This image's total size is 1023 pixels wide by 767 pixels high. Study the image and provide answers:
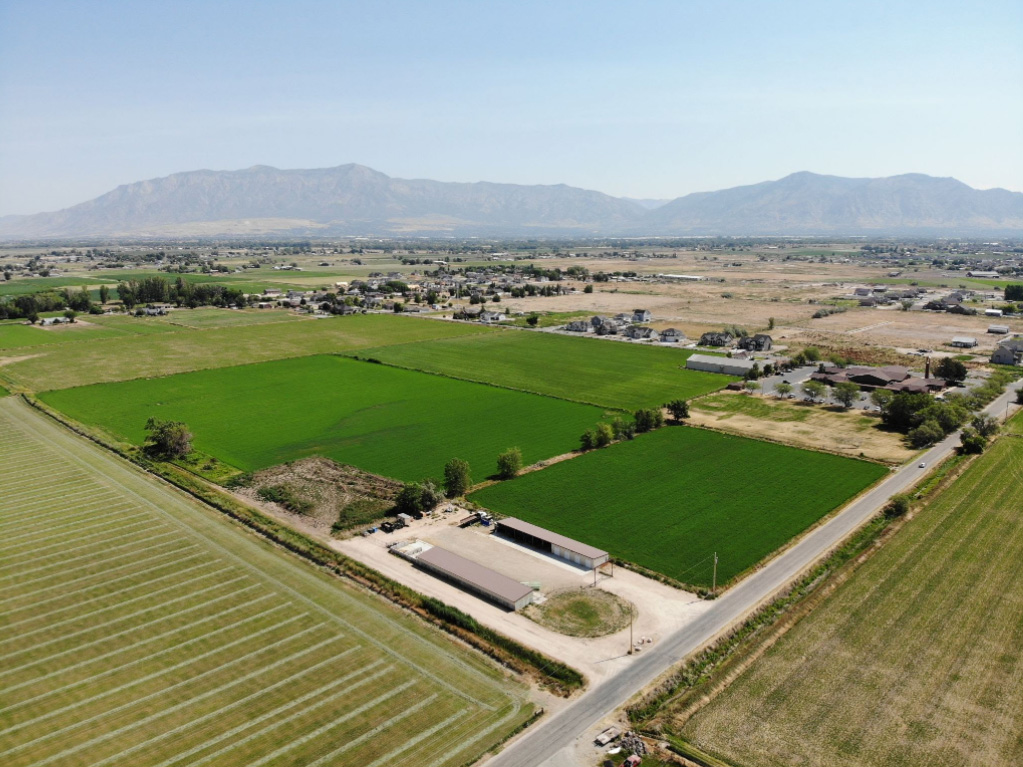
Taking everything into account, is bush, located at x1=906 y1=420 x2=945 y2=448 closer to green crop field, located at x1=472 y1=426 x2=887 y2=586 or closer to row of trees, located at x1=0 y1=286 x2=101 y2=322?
green crop field, located at x1=472 y1=426 x2=887 y2=586

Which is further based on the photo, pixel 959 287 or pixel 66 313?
pixel 959 287

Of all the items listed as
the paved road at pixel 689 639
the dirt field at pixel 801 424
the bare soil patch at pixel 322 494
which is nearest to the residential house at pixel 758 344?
the dirt field at pixel 801 424

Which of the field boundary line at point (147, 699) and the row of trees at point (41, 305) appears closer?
the field boundary line at point (147, 699)

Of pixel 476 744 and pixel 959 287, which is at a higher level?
pixel 959 287

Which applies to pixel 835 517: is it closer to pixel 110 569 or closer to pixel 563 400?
pixel 563 400

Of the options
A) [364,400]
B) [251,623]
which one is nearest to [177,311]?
[364,400]

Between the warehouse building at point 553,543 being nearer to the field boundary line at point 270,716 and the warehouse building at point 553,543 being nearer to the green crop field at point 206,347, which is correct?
the field boundary line at point 270,716

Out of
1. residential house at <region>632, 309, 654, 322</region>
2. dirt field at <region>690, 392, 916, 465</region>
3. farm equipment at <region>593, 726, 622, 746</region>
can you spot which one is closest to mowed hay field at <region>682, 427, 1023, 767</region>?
farm equipment at <region>593, 726, 622, 746</region>
